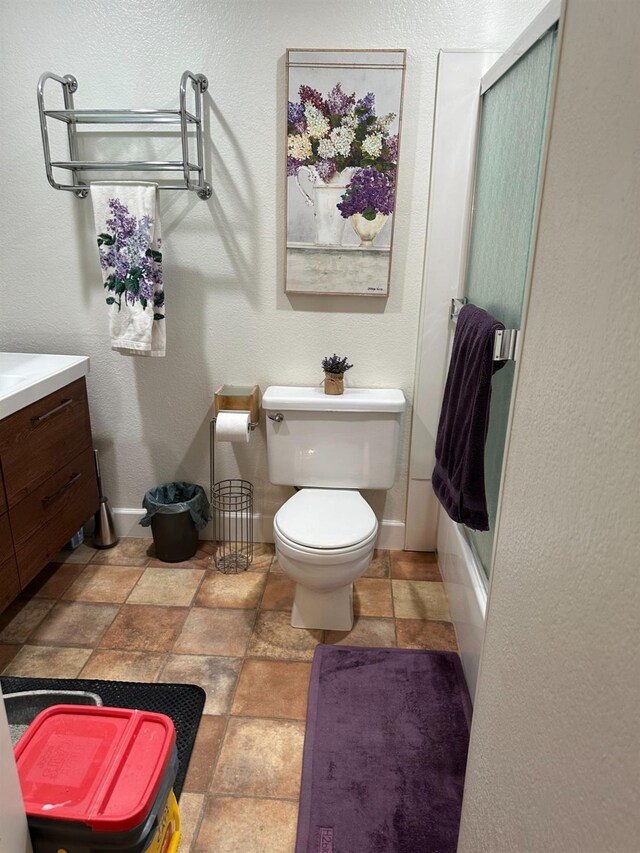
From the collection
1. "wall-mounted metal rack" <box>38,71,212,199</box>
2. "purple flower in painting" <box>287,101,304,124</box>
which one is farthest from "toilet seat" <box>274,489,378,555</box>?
"purple flower in painting" <box>287,101,304,124</box>

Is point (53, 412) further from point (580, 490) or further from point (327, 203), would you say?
point (580, 490)

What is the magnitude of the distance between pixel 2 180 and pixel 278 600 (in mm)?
1928

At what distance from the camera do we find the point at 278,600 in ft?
7.63

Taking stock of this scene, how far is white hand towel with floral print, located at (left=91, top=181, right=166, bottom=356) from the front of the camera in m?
2.11

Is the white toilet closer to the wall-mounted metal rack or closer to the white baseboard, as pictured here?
the white baseboard

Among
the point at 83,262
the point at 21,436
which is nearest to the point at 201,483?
the point at 21,436

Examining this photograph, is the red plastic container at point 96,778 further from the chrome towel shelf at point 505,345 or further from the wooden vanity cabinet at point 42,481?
the chrome towel shelf at point 505,345

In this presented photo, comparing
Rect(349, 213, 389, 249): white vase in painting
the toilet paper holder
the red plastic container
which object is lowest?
the red plastic container

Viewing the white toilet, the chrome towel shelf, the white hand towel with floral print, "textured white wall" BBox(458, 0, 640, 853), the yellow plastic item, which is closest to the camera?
"textured white wall" BBox(458, 0, 640, 853)

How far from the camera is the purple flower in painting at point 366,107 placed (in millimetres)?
2098

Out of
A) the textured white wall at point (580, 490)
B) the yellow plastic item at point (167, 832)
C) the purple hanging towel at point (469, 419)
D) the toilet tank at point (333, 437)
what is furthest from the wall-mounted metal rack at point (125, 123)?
the yellow plastic item at point (167, 832)

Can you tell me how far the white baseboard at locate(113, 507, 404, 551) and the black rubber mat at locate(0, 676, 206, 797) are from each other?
89cm

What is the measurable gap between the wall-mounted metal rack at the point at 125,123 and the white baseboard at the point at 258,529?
1.35 meters

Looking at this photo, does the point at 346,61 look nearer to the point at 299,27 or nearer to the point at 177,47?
the point at 299,27
